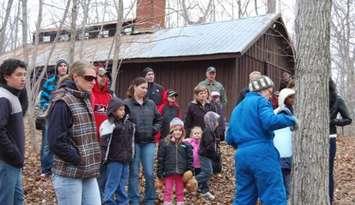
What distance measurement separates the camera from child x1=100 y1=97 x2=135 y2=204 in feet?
22.4

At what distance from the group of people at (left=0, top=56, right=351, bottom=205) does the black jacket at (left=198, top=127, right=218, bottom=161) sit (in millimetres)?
16

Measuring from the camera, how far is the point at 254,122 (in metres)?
5.65

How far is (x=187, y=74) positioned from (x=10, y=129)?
14.2 m

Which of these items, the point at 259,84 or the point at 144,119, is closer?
the point at 259,84

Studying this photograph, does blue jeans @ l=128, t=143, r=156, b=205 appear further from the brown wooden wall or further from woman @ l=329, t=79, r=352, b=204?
the brown wooden wall

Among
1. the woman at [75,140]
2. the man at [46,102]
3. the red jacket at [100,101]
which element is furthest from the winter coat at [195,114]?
the woman at [75,140]

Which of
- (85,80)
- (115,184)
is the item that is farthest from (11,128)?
(115,184)

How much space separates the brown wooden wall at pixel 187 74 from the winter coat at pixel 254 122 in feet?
39.1

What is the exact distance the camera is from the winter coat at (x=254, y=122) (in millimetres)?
5449

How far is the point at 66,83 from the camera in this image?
468 cm

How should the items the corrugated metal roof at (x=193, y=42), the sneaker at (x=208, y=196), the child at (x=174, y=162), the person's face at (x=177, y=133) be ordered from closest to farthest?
1. the child at (x=174, y=162)
2. the person's face at (x=177, y=133)
3. the sneaker at (x=208, y=196)
4. the corrugated metal roof at (x=193, y=42)

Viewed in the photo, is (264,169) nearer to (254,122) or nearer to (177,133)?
(254,122)

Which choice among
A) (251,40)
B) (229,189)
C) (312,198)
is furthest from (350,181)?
(251,40)

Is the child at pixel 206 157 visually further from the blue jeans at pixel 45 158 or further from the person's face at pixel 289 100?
the blue jeans at pixel 45 158
